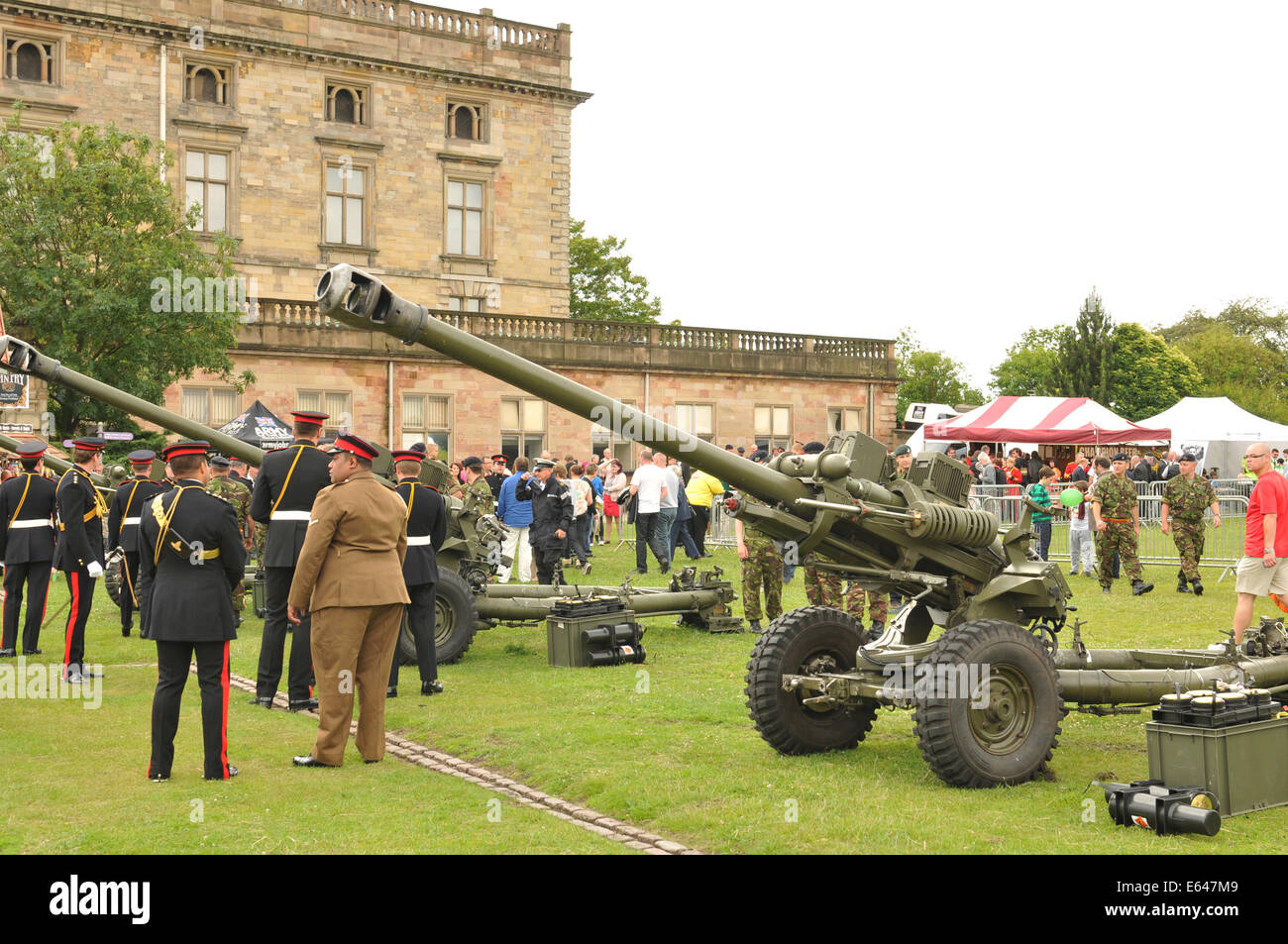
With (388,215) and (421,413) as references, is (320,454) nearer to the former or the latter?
(421,413)

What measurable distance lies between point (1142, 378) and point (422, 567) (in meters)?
73.5

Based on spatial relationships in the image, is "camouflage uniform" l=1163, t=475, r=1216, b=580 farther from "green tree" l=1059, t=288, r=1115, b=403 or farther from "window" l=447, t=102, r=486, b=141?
"green tree" l=1059, t=288, r=1115, b=403

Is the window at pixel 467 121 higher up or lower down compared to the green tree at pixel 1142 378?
higher up

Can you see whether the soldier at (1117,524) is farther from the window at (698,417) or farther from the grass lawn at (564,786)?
the window at (698,417)

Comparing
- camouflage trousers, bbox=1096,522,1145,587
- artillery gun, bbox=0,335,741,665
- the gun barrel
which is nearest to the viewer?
the gun barrel

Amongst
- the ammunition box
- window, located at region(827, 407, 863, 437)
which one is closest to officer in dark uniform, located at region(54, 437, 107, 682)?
the ammunition box

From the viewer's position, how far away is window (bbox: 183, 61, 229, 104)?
39344mm

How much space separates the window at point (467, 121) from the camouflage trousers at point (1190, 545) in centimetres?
2938

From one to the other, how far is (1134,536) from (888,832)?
14290 mm

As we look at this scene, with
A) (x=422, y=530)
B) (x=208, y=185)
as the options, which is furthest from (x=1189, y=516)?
(x=208, y=185)

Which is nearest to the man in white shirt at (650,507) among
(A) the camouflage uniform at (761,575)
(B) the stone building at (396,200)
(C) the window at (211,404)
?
(A) the camouflage uniform at (761,575)

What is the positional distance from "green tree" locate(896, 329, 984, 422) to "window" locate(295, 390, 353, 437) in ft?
228

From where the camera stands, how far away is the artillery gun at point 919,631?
27.1 ft

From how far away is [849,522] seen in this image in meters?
8.91
